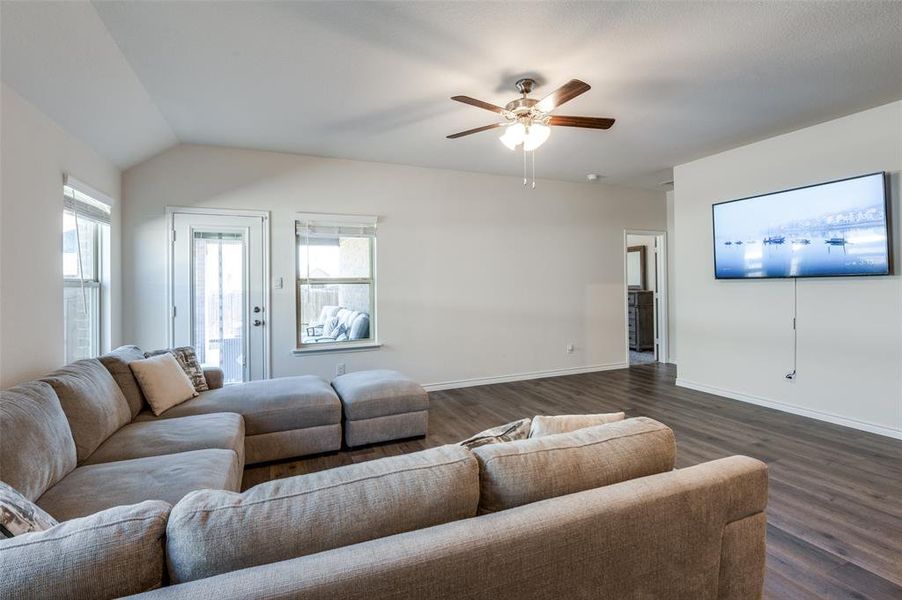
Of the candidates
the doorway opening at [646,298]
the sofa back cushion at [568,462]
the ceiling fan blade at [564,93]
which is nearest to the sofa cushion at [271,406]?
the sofa back cushion at [568,462]

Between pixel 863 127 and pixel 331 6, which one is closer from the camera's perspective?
pixel 331 6

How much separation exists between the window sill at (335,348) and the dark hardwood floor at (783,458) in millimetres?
908

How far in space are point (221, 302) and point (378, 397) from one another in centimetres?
208

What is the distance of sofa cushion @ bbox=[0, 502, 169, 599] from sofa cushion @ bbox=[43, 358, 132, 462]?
1.53 meters

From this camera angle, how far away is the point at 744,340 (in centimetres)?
429

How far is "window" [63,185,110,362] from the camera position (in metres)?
2.96

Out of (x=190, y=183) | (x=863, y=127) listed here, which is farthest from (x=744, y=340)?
(x=190, y=183)

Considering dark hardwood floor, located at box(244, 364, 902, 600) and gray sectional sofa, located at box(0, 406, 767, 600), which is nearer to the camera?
gray sectional sofa, located at box(0, 406, 767, 600)

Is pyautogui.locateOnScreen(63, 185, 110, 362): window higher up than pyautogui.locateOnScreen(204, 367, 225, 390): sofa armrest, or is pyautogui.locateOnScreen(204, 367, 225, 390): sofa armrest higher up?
pyautogui.locateOnScreen(63, 185, 110, 362): window

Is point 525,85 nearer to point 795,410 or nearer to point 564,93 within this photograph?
point 564,93

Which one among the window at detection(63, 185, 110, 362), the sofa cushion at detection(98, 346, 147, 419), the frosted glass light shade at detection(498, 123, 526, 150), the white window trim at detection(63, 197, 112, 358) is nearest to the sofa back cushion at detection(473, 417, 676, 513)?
the frosted glass light shade at detection(498, 123, 526, 150)

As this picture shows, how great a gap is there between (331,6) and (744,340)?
15.4ft

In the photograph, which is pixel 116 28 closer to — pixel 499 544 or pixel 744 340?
pixel 499 544

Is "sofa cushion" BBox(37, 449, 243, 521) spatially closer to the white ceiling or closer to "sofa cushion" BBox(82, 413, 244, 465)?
"sofa cushion" BBox(82, 413, 244, 465)
